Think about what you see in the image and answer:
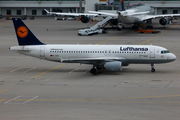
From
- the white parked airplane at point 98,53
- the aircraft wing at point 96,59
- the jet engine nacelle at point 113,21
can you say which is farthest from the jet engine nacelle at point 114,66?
the jet engine nacelle at point 113,21

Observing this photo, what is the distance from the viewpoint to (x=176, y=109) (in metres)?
28.5

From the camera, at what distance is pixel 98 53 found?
148ft

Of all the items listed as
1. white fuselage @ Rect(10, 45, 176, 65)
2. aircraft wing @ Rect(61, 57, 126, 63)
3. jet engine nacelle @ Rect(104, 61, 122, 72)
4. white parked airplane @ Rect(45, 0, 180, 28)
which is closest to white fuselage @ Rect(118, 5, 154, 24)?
white parked airplane @ Rect(45, 0, 180, 28)

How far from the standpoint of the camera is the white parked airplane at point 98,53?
1737 inches

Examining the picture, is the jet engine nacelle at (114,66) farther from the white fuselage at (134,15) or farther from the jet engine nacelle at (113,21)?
the jet engine nacelle at (113,21)

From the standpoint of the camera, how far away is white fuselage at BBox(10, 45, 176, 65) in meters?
44.2

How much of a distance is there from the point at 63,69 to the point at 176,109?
76.1ft

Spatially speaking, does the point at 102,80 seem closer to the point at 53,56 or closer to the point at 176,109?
the point at 53,56

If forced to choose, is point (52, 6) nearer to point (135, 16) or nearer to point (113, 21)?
point (113, 21)

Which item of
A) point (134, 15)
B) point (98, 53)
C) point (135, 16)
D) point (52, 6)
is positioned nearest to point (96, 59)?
point (98, 53)

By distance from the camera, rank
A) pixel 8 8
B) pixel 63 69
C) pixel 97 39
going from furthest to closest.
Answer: pixel 8 8 < pixel 97 39 < pixel 63 69

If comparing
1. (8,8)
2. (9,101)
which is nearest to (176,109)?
(9,101)

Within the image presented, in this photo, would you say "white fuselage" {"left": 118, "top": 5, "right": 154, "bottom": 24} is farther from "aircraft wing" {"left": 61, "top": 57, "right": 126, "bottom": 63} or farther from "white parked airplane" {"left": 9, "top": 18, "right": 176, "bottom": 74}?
"aircraft wing" {"left": 61, "top": 57, "right": 126, "bottom": 63}

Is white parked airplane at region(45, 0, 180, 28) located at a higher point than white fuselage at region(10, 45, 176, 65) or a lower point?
higher
